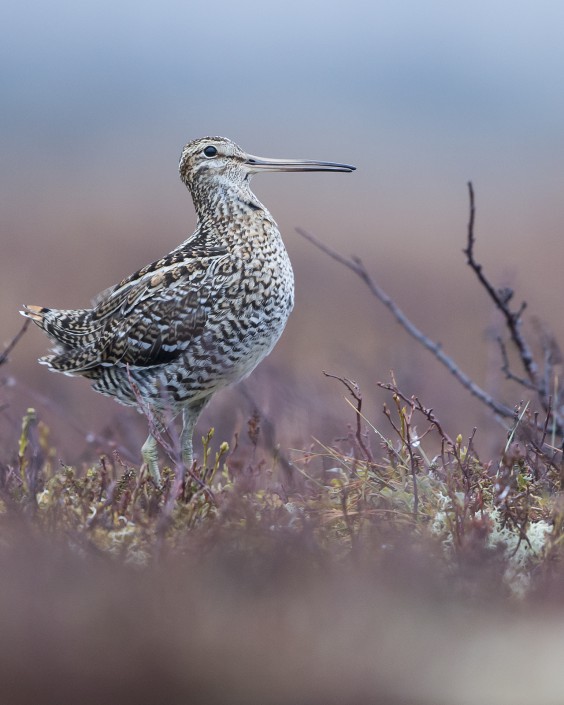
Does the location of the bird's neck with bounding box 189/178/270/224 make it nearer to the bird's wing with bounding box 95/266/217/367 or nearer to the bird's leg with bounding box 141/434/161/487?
the bird's wing with bounding box 95/266/217/367

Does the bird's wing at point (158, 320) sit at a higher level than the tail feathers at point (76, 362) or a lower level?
higher

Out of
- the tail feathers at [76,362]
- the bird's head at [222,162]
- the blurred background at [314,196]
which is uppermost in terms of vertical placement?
the blurred background at [314,196]

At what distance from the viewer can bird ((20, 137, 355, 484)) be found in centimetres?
541

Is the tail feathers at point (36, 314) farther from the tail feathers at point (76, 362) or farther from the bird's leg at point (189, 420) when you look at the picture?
the bird's leg at point (189, 420)

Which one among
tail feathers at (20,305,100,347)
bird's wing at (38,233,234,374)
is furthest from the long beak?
tail feathers at (20,305,100,347)

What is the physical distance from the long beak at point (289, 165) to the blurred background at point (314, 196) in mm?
1106

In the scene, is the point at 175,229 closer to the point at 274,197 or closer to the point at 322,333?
the point at 322,333

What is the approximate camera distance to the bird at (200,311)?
17.7ft

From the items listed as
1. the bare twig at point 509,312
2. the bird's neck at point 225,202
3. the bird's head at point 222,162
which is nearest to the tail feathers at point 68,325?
the bird's neck at point 225,202

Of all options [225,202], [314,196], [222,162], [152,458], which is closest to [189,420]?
[152,458]

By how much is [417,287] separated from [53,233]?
7.50m

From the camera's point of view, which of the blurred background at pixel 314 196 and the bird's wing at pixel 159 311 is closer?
the bird's wing at pixel 159 311

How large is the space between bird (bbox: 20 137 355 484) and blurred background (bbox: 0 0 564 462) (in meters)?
0.40

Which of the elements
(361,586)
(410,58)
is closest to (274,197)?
(361,586)
